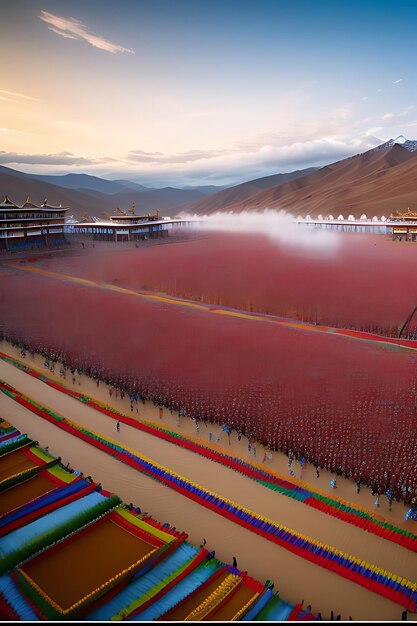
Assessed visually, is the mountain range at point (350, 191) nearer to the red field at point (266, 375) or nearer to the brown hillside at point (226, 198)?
the brown hillside at point (226, 198)

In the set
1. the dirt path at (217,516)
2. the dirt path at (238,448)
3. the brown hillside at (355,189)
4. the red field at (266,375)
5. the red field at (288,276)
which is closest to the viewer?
the dirt path at (217,516)

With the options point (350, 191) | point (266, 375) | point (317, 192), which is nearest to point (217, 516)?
point (266, 375)

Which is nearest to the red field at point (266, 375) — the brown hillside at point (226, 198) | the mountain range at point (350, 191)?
the mountain range at point (350, 191)

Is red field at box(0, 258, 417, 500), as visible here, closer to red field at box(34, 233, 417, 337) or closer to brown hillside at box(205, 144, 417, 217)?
red field at box(34, 233, 417, 337)

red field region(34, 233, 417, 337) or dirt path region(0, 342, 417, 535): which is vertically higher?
red field region(34, 233, 417, 337)

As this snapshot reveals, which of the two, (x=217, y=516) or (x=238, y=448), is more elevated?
(x=238, y=448)

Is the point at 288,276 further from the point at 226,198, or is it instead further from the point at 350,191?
the point at 226,198

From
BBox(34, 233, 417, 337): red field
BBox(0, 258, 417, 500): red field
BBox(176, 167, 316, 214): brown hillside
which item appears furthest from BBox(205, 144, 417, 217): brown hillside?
BBox(0, 258, 417, 500): red field
